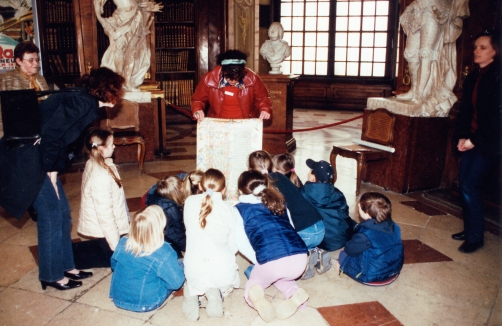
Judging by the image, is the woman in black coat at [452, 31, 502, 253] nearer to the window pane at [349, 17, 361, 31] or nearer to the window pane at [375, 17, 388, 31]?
the window pane at [375, 17, 388, 31]

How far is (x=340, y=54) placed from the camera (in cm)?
1141

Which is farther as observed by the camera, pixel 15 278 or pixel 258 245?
pixel 15 278

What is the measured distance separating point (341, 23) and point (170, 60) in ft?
15.7

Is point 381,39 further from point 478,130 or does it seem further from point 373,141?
point 478,130

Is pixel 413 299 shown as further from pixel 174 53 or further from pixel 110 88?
pixel 174 53

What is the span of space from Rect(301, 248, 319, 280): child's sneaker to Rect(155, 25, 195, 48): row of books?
20.8 ft

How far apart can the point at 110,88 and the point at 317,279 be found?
5.66 feet

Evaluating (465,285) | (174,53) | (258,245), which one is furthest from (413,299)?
(174,53)

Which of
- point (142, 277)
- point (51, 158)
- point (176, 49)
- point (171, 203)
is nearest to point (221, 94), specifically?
point (171, 203)

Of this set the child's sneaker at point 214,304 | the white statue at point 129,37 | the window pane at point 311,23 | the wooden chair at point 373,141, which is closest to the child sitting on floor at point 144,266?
the child's sneaker at point 214,304

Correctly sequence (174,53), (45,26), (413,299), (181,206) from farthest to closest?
(174,53)
(45,26)
(181,206)
(413,299)

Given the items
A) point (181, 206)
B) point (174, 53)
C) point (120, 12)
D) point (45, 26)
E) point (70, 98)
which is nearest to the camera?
point (70, 98)

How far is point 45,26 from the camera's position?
635 centimetres

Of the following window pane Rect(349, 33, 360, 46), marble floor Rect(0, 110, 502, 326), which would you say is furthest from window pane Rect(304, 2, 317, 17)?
marble floor Rect(0, 110, 502, 326)
